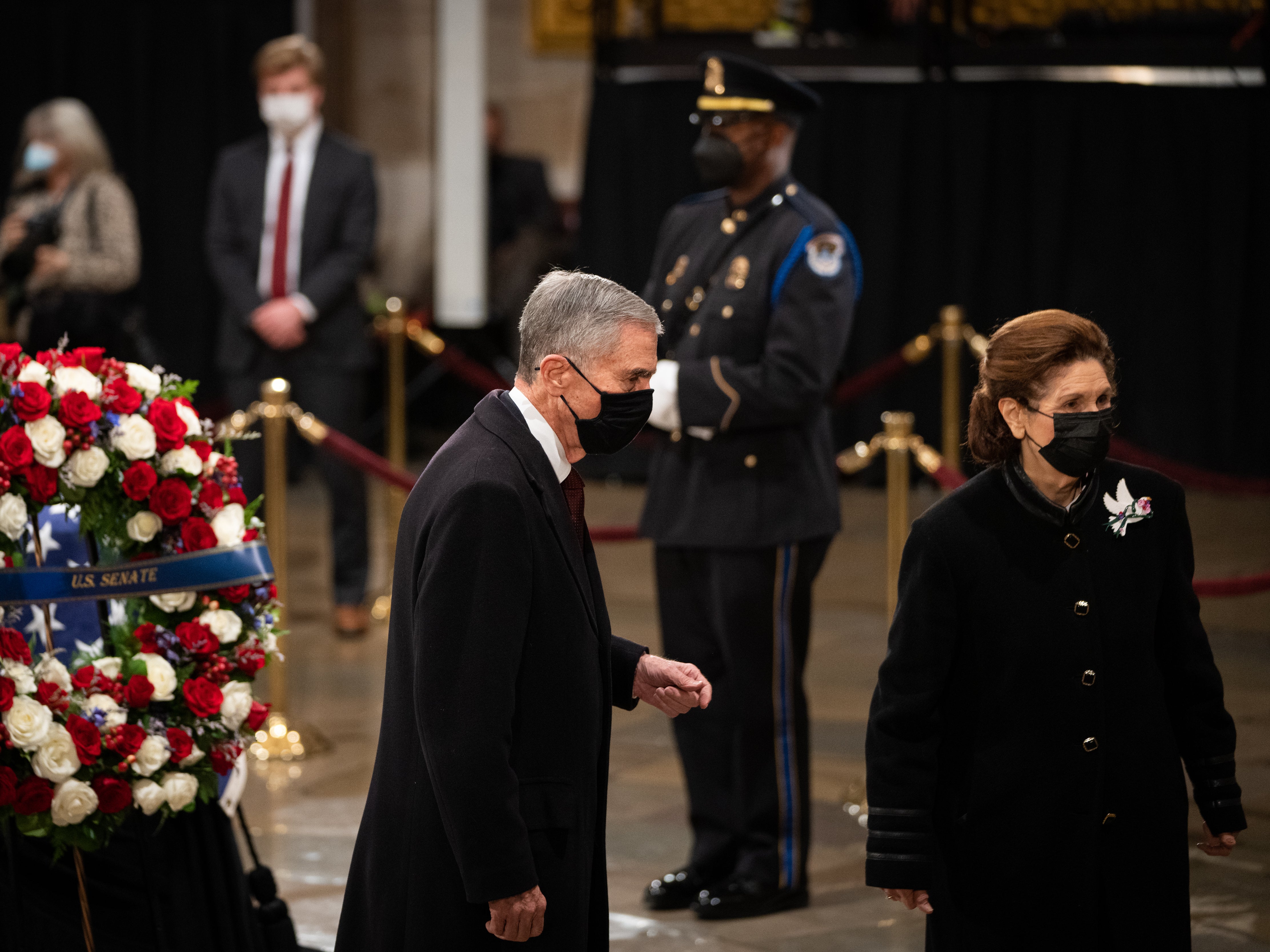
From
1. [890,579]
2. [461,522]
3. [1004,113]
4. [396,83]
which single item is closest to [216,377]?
[396,83]

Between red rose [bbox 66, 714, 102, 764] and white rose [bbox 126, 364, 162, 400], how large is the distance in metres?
0.62

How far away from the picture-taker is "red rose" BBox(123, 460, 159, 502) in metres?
3.04

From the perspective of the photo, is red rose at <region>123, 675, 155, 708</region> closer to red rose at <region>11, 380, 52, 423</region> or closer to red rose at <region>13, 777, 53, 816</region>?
red rose at <region>13, 777, 53, 816</region>

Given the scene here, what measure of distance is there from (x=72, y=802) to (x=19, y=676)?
240mm

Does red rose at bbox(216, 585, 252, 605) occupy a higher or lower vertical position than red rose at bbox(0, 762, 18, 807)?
higher

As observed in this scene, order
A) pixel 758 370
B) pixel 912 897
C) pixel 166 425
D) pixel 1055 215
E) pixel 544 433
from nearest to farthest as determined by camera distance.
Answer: pixel 544 433
pixel 912 897
pixel 166 425
pixel 758 370
pixel 1055 215

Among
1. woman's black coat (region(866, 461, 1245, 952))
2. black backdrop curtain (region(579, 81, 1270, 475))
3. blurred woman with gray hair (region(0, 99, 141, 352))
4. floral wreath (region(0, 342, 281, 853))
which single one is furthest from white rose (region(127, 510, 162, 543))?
black backdrop curtain (region(579, 81, 1270, 475))

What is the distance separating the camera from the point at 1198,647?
101 inches

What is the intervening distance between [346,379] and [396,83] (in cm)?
517

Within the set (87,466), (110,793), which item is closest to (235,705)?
(110,793)

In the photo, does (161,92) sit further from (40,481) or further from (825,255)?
(40,481)

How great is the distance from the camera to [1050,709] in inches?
98.6

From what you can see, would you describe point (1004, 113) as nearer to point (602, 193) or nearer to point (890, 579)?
point (602, 193)

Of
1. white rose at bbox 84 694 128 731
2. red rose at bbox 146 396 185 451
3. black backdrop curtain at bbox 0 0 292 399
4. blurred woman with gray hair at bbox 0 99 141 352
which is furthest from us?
black backdrop curtain at bbox 0 0 292 399
